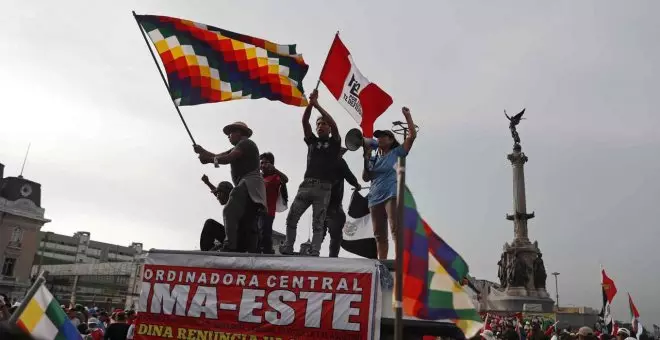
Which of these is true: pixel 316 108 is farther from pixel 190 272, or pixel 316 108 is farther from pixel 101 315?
pixel 101 315

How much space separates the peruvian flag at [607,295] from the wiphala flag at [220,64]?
37.4 feet

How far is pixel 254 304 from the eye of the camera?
549 centimetres

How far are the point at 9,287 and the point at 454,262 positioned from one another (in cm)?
6931

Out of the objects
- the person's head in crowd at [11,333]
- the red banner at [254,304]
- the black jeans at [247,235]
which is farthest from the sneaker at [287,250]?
the person's head in crowd at [11,333]

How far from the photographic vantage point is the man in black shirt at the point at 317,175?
702cm

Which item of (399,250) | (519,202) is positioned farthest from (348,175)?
(519,202)

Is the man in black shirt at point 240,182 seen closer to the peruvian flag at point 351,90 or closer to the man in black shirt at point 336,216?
Answer: the man in black shirt at point 336,216

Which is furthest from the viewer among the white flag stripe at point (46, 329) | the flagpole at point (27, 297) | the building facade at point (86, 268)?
the building facade at point (86, 268)

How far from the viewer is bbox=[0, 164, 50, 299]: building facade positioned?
201 ft

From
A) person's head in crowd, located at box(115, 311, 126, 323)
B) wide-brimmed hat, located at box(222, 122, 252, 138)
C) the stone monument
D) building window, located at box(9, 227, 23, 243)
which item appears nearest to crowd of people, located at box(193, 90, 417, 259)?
wide-brimmed hat, located at box(222, 122, 252, 138)

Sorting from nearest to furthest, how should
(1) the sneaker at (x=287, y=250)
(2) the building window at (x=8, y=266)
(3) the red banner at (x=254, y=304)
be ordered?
1. (3) the red banner at (x=254, y=304)
2. (1) the sneaker at (x=287, y=250)
3. (2) the building window at (x=8, y=266)

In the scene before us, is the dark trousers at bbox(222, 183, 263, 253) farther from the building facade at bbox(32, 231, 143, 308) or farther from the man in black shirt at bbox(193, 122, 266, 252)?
the building facade at bbox(32, 231, 143, 308)

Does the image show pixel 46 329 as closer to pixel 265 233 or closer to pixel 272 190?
pixel 265 233

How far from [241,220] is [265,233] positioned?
1099 millimetres
